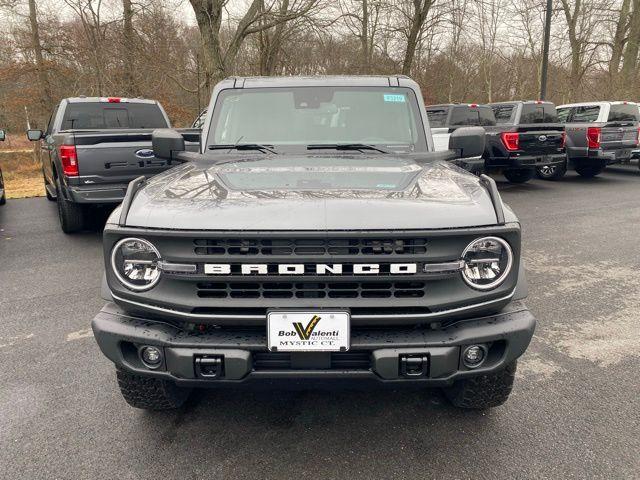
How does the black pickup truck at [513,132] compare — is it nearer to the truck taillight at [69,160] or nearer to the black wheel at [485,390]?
the truck taillight at [69,160]

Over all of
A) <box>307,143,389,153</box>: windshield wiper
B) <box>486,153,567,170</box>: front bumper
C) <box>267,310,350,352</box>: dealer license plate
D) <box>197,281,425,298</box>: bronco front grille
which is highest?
<box>307,143,389,153</box>: windshield wiper

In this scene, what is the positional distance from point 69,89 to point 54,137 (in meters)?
13.3

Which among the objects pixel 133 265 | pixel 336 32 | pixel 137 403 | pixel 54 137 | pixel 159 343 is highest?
pixel 336 32

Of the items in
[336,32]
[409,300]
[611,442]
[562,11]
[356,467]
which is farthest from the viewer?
[562,11]

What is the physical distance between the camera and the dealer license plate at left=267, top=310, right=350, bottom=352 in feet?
6.76

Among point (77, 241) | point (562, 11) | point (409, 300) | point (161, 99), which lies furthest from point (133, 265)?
point (562, 11)

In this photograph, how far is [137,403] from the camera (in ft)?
8.64

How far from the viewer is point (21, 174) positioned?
627 inches

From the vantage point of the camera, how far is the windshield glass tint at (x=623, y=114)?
40.4 ft

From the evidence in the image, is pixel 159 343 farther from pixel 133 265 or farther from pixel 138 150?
pixel 138 150

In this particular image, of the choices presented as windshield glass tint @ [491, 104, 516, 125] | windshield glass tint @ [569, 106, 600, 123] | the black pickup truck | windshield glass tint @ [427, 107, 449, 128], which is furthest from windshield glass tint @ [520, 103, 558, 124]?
windshield glass tint @ [427, 107, 449, 128]

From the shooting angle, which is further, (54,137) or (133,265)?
(54,137)

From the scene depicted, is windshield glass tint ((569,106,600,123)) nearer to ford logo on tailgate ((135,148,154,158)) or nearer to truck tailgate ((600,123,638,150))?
truck tailgate ((600,123,638,150))

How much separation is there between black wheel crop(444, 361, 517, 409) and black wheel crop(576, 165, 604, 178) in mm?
12534
